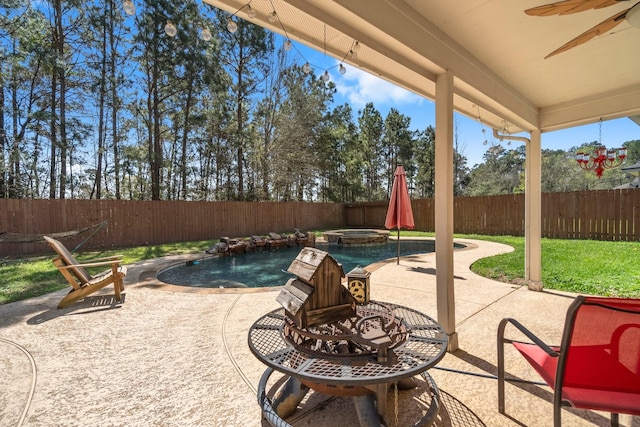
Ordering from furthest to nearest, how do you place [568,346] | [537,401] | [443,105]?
[443,105], [537,401], [568,346]

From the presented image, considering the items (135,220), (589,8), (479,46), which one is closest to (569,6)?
(589,8)

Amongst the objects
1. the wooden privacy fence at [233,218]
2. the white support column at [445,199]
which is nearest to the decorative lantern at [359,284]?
the white support column at [445,199]

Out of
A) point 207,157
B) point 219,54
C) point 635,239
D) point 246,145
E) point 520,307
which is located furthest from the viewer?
point 207,157

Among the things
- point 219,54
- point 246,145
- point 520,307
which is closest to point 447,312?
point 520,307

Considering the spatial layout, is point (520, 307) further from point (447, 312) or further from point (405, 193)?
point (405, 193)

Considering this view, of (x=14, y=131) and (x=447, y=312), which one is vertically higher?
(x=14, y=131)

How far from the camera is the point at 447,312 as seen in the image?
2391 millimetres

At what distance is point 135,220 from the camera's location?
10.0 meters

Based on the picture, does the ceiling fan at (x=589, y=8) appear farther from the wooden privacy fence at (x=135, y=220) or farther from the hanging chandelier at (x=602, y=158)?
the wooden privacy fence at (x=135, y=220)

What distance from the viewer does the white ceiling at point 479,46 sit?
1.75 m

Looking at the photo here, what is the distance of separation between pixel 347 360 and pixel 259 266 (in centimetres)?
653

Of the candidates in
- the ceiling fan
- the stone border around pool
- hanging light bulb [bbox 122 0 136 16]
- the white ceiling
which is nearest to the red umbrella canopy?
the stone border around pool

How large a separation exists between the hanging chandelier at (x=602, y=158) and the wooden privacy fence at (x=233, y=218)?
6032 mm

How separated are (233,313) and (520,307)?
3.38 metres
